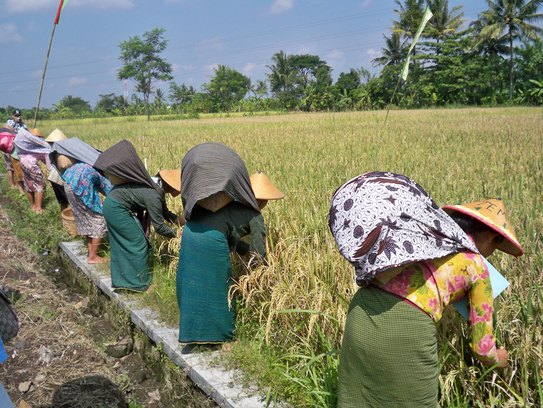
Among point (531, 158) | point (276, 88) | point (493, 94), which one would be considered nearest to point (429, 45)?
point (493, 94)

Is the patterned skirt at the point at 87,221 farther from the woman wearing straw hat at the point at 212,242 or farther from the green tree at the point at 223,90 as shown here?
the green tree at the point at 223,90

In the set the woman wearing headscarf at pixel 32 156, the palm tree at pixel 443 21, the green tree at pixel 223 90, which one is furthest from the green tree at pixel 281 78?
the woman wearing headscarf at pixel 32 156

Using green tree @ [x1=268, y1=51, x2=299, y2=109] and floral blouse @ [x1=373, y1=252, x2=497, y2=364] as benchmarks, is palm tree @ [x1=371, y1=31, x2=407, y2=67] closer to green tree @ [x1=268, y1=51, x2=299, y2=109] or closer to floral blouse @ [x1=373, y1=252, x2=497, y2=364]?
green tree @ [x1=268, y1=51, x2=299, y2=109]

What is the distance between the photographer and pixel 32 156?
652 centimetres

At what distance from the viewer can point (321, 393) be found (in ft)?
6.47

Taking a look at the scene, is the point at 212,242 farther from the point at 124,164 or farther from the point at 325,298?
the point at 124,164

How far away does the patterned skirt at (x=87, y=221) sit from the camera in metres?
4.43

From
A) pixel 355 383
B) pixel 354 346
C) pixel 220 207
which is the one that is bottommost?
pixel 355 383

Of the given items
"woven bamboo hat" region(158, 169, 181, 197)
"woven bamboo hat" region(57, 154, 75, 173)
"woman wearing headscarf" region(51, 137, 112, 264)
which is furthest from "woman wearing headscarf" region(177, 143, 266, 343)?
"woven bamboo hat" region(57, 154, 75, 173)

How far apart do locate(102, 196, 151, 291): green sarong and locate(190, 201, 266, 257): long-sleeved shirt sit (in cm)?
121

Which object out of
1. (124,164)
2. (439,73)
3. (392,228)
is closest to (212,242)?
(124,164)

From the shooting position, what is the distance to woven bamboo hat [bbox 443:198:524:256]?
144cm

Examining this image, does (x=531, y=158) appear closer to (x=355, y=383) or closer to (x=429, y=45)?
(x=355, y=383)

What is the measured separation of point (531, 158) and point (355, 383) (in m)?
5.46
